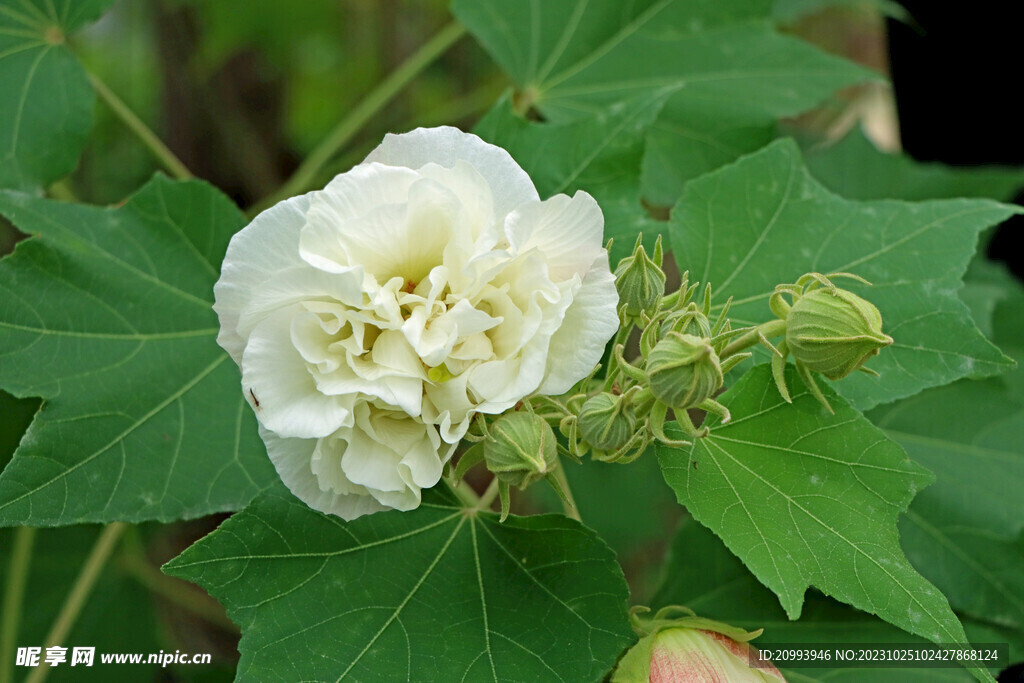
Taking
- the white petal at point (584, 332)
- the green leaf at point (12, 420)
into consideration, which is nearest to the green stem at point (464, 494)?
the white petal at point (584, 332)

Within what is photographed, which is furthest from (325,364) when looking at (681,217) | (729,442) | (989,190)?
(989,190)

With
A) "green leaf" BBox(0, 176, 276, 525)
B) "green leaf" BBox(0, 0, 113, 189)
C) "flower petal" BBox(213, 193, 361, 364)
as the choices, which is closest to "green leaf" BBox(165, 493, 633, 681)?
"green leaf" BBox(0, 176, 276, 525)

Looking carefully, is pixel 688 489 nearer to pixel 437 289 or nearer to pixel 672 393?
pixel 672 393

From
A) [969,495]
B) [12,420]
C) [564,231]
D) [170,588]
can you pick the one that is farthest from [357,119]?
[969,495]

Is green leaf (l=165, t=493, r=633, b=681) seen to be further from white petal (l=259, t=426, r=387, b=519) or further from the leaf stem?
the leaf stem

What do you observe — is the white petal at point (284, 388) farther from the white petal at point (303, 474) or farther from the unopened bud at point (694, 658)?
the unopened bud at point (694, 658)

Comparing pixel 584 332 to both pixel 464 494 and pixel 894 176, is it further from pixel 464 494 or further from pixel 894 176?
pixel 894 176
